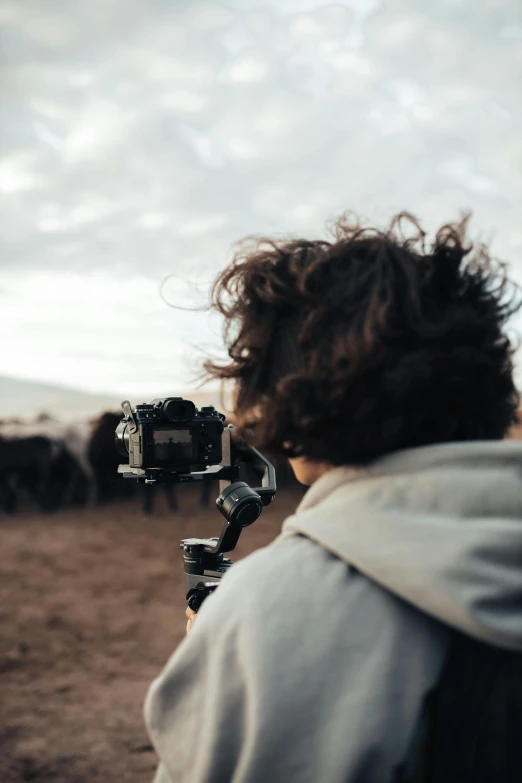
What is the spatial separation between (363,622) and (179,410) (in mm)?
1208

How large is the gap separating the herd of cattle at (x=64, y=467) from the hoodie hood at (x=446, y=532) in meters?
13.3

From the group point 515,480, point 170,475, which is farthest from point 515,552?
point 170,475

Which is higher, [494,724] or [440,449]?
[440,449]

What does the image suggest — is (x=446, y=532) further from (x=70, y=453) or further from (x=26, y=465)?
(x=70, y=453)

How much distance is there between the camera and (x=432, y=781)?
0.86 metres

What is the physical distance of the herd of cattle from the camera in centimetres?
1436

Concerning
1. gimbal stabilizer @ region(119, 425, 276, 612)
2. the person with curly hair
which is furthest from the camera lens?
the person with curly hair

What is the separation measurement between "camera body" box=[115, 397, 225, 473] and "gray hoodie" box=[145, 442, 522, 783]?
984mm

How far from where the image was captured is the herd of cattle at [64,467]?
14359mm

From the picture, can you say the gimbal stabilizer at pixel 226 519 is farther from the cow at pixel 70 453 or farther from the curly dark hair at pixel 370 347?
the cow at pixel 70 453

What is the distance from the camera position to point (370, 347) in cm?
93

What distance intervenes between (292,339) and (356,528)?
311mm

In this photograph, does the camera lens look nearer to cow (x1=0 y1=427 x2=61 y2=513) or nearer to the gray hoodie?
the gray hoodie

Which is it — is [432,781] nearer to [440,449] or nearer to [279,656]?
[279,656]
